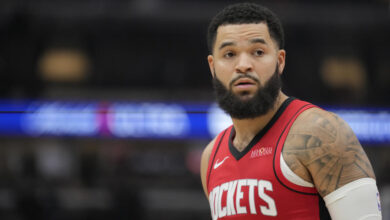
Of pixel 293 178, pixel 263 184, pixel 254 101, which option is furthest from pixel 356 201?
pixel 254 101

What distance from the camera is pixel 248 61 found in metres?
3.08

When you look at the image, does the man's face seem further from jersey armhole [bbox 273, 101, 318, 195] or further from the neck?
jersey armhole [bbox 273, 101, 318, 195]

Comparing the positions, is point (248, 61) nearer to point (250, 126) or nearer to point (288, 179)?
point (250, 126)

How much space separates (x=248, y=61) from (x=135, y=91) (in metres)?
10.3

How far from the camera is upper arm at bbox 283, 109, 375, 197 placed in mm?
2805

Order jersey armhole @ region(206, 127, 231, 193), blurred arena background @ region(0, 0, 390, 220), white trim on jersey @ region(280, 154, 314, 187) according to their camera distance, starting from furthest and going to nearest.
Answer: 1. blurred arena background @ region(0, 0, 390, 220)
2. jersey armhole @ region(206, 127, 231, 193)
3. white trim on jersey @ region(280, 154, 314, 187)

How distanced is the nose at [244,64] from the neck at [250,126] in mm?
301

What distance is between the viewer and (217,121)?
11664 millimetres

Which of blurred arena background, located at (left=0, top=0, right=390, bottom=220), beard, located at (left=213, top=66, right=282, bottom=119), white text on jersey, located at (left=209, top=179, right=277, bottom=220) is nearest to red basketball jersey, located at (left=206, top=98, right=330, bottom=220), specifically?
white text on jersey, located at (left=209, top=179, right=277, bottom=220)

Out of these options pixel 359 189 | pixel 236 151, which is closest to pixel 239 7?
pixel 236 151

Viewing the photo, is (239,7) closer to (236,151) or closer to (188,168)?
(236,151)

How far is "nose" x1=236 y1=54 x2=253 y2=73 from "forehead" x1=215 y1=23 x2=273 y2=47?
0.11 m

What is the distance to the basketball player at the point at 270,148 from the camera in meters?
2.81

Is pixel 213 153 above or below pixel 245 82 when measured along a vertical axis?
below
